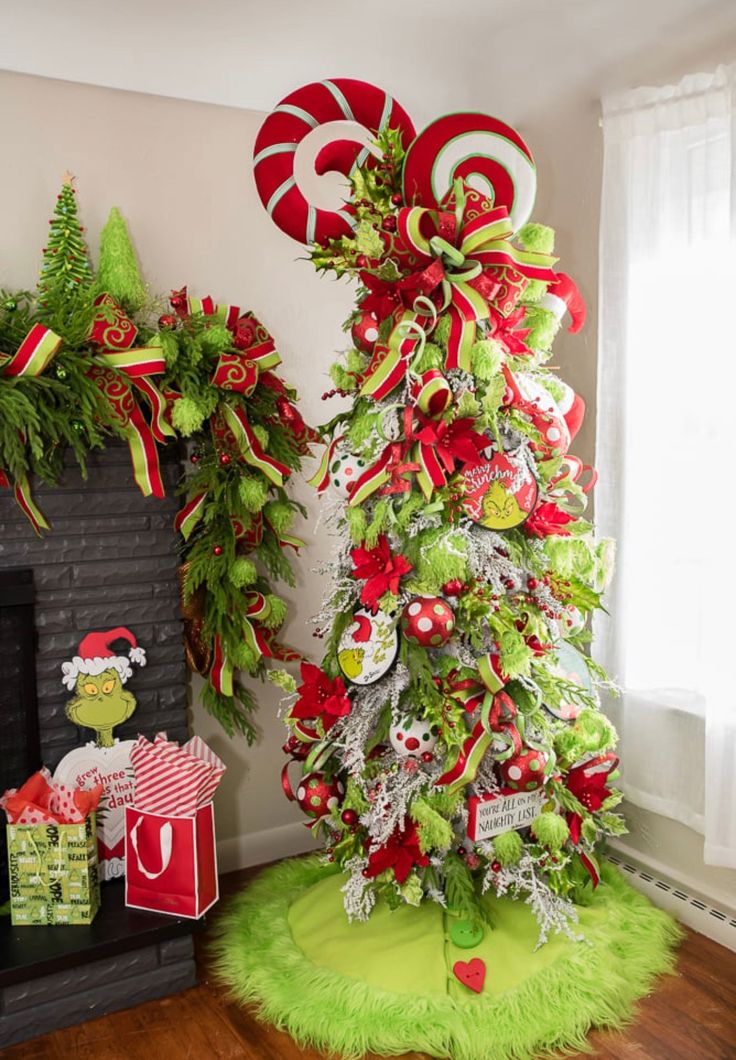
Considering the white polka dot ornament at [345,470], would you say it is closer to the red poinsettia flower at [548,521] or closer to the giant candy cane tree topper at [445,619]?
the giant candy cane tree topper at [445,619]

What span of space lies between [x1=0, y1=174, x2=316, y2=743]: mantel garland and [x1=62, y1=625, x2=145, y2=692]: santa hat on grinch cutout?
8.1 inches

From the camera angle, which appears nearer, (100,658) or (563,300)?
(563,300)

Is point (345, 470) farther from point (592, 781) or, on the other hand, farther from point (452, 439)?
point (592, 781)

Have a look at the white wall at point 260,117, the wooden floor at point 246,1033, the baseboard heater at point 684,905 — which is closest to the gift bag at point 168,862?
the wooden floor at point 246,1033

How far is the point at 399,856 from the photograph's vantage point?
217 cm

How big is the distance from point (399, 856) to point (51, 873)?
80 centimetres

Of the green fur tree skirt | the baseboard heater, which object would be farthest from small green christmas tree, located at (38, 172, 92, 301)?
the baseboard heater

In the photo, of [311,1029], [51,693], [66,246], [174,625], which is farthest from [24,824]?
[66,246]

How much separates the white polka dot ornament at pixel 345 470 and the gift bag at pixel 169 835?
2.42 ft

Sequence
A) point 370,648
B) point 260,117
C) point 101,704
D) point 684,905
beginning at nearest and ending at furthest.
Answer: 1. point 370,648
2. point 101,704
3. point 684,905
4. point 260,117

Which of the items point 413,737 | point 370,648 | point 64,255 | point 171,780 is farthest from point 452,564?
point 64,255

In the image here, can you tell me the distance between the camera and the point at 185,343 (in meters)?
2.39

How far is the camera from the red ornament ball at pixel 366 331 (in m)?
2.13

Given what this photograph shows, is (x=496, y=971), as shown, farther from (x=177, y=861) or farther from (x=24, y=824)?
(x=24, y=824)
